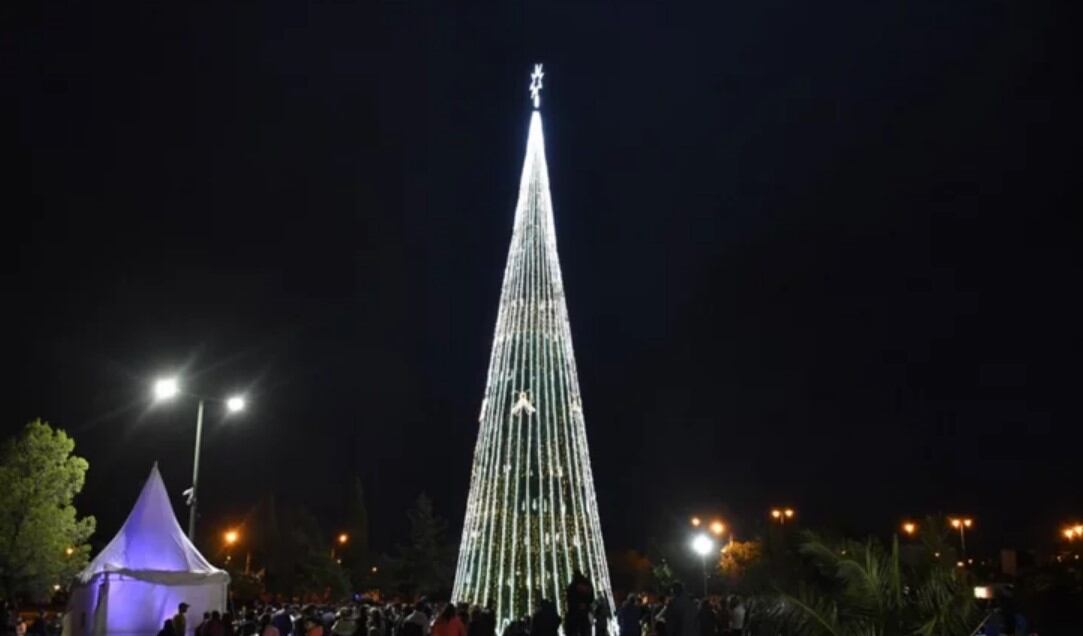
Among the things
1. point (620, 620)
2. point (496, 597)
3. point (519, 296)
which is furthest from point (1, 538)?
point (620, 620)

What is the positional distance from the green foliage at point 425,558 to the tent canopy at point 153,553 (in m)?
41.8

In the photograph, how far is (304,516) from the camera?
3342 inches

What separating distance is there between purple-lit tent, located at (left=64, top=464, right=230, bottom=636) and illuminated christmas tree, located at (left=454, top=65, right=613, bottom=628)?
659 cm

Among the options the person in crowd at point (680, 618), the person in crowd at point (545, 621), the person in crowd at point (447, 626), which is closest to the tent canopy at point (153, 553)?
the person in crowd at point (447, 626)

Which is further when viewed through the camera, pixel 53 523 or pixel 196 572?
pixel 53 523

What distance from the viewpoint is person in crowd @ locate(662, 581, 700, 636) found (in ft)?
50.1

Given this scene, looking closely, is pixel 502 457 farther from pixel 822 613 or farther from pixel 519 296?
pixel 822 613

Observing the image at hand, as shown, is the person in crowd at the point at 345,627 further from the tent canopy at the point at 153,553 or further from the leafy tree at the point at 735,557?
the leafy tree at the point at 735,557

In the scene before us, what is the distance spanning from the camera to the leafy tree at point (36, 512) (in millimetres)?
34812

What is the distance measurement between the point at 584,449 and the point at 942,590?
16247 millimetres

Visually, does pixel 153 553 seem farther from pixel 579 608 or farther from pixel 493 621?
pixel 579 608

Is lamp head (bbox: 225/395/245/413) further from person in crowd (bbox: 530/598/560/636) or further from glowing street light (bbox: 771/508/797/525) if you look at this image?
glowing street light (bbox: 771/508/797/525)

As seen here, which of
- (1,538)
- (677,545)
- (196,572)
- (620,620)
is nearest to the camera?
(620,620)

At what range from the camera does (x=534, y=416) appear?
85.1 ft
